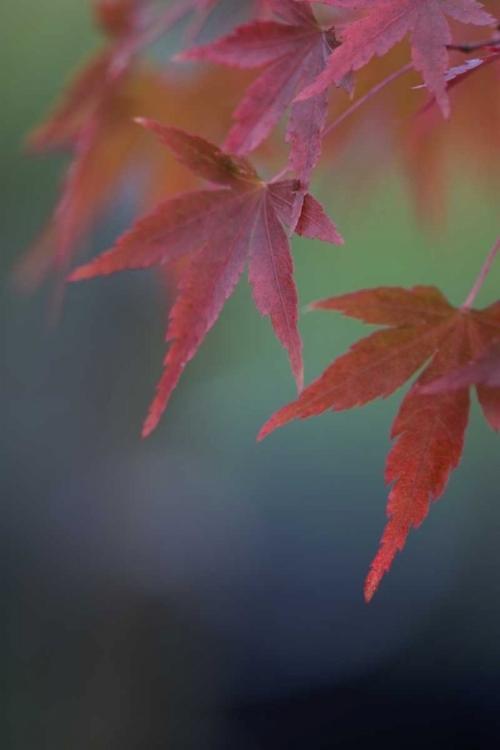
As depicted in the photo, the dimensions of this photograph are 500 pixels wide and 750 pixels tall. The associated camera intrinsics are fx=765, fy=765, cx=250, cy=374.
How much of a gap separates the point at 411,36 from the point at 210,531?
2.49 m

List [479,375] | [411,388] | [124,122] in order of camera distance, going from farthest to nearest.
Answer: [124,122] < [411,388] < [479,375]

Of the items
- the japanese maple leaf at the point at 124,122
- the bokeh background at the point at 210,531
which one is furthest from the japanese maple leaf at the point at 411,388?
the bokeh background at the point at 210,531

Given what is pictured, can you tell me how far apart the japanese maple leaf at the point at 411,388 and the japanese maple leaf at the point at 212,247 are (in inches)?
1.7

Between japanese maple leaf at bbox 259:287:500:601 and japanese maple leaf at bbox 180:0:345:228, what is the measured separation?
0.14 metres

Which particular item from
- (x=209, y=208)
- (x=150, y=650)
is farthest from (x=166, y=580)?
(x=209, y=208)

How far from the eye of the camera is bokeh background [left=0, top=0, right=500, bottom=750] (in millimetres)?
2359

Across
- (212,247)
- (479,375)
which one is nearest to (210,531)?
(212,247)

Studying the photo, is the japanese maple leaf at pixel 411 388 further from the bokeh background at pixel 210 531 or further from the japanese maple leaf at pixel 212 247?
the bokeh background at pixel 210 531

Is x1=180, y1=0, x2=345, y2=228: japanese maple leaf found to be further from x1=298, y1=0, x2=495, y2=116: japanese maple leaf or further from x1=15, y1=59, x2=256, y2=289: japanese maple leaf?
x1=15, y1=59, x2=256, y2=289: japanese maple leaf

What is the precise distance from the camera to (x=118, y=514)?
275 centimetres

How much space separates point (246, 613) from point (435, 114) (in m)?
2.08

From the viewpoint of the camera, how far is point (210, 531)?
2.82m

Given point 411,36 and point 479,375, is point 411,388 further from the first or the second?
point 411,36

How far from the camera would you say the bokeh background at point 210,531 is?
236 centimetres
